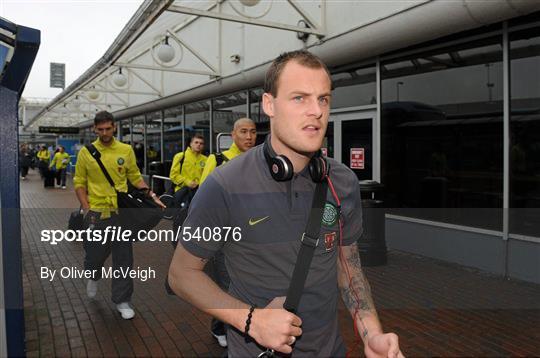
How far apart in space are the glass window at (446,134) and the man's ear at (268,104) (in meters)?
5.60

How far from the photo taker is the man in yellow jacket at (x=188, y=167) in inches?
262

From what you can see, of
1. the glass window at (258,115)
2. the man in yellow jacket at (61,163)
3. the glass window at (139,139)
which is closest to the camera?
the glass window at (258,115)

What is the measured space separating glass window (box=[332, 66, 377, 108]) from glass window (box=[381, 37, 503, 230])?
278 mm

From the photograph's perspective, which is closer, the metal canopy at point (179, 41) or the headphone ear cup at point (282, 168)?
the headphone ear cup at point (282, 168)

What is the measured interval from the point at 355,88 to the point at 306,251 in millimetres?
7409

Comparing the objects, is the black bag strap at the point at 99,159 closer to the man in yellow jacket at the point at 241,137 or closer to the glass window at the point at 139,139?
the man in yellow jacket at the point at 241,137

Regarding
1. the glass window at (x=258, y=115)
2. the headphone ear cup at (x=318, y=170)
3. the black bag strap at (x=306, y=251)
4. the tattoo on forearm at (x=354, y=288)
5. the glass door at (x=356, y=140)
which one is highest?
the glass window at (x=258, y=115)

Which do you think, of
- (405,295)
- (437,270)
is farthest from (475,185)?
(405,295)

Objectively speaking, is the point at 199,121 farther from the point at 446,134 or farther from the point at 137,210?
the point at 137,210

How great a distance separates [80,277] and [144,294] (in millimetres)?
1156

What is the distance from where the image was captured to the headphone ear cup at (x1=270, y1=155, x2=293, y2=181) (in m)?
1.49

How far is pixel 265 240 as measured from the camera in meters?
1.49

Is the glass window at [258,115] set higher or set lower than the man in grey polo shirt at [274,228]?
higher

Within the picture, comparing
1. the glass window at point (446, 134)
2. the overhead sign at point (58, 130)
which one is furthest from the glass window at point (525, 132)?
the overhead sign at point (58, 130)
